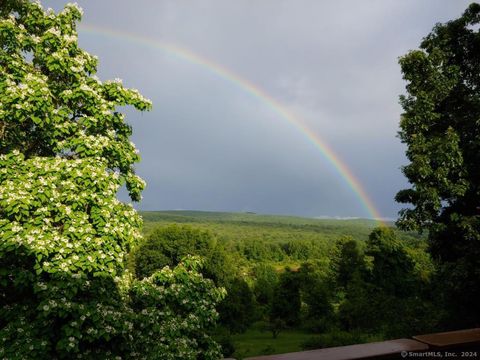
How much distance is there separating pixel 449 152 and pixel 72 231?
1705 centimetres

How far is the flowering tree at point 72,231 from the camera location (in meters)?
8.02

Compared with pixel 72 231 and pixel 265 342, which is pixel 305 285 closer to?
pixel 265 342

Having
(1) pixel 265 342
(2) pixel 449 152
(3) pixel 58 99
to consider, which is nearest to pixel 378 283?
(1) pixel 265 342

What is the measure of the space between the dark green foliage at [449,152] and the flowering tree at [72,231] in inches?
524

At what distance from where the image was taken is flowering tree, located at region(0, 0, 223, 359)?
802 cm

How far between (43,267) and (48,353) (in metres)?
2.01

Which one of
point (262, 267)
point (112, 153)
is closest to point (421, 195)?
point (112, 153)

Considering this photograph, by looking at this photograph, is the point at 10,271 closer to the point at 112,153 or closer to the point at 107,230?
the point at 107,230

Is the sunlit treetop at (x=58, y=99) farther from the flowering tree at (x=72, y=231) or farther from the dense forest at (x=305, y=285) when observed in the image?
the dense forest at (x=305, y=285)

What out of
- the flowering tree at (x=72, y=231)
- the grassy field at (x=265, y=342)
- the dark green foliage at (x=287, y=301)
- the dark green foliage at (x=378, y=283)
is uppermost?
the flowering tree at (x=72, y=231)

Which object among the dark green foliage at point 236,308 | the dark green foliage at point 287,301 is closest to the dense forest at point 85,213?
the dark green foliage at point 236,308

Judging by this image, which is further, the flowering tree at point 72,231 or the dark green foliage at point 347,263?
the dark green foliage at point 347,263

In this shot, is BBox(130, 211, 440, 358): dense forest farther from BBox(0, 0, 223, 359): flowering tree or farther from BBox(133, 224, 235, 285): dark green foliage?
BBox(0, 0, 223, 359): flowering tree

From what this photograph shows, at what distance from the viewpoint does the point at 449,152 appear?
58.9 feet
